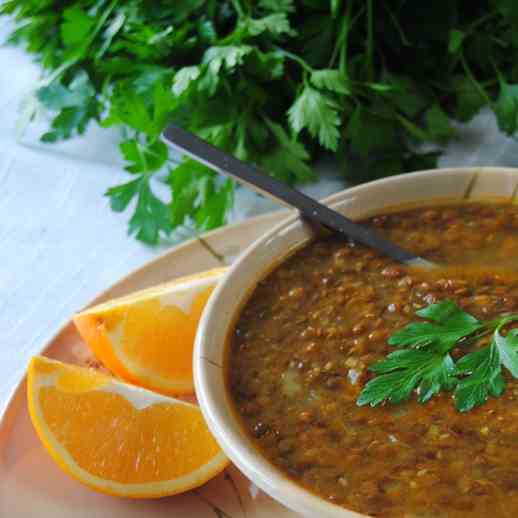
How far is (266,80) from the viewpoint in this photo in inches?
93.9

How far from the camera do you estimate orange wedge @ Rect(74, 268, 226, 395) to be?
1841 millimetres

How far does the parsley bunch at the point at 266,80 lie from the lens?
2.32 meters

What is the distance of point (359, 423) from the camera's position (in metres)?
1.49

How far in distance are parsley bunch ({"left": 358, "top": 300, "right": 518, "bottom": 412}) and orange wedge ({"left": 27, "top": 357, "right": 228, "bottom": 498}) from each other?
332 millimetres

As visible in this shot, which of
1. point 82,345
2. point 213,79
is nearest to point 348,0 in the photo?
point 213,79

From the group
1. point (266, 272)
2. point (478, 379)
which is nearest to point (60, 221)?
point (266, 272)

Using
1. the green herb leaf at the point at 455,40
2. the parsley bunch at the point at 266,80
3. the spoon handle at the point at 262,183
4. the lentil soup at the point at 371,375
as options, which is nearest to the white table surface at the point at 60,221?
the parsley bunch at the point at 266,80

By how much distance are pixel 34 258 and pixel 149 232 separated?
1.02 ft

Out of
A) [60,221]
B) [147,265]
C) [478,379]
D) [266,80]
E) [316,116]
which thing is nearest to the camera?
[478,379]

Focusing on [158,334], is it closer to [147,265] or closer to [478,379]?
[147,265]

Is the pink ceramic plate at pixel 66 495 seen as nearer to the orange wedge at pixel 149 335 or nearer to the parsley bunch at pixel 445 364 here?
the orange wedge at pixel 149 335

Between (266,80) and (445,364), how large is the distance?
106 cm

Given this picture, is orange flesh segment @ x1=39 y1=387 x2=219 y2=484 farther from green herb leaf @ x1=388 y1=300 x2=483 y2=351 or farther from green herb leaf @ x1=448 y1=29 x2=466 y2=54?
A: green herb leaf @ x1=448 y1=29 x2=466 y2=54

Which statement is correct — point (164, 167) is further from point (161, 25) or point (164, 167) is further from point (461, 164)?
point (461, 164)
